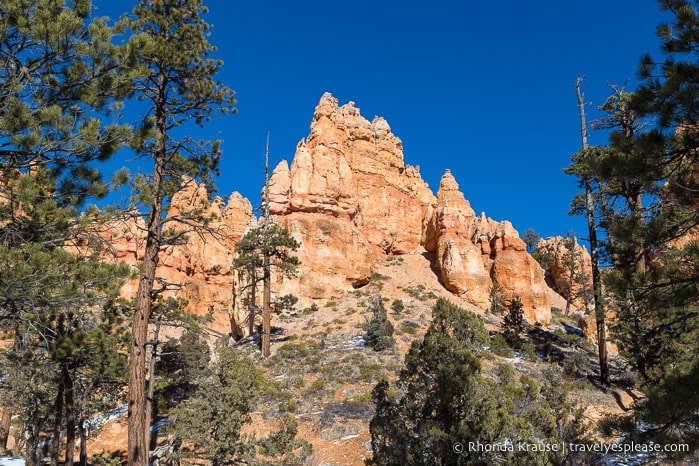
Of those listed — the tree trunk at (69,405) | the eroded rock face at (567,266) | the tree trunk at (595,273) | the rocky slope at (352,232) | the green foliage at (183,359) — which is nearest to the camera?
the tree trunk at (69,405)

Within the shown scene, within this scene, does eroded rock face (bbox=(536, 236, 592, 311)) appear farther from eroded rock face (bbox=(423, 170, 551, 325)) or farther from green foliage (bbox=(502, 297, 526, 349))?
green foliage (bbox=(502, 297, 526, 349))

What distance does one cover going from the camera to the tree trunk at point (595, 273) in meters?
15.5

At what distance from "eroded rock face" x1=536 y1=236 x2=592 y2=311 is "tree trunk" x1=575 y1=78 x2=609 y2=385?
26932 millimetres

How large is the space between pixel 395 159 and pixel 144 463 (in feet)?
155

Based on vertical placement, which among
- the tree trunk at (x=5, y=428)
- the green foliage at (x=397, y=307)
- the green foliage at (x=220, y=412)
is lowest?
the tree trunk at (x=5, y=428)

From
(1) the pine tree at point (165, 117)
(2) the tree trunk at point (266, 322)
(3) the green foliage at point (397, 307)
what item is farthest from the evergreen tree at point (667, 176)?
(3) the green foliage at point (397, 307)

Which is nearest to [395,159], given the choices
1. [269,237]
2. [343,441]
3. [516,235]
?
[516,235]

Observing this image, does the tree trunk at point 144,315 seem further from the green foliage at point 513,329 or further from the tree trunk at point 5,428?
the green foliage at point 513,329

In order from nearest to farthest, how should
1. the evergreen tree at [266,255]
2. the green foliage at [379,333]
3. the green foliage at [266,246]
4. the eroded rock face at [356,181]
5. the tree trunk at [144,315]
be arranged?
the tree trunk at [144,315] < the green foliage at [379,333] < the evergreen tree at [266,255] < the green foliage at [266,246] < the eroded rock face at [356,181]

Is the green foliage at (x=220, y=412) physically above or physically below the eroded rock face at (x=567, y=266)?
below

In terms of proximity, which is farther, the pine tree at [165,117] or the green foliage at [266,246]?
the green foliage at [266,246]

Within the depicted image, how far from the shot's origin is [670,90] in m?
4.66

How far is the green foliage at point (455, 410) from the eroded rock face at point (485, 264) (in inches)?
1107

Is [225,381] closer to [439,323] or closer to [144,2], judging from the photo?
[439,323]
